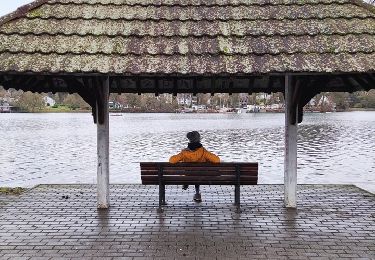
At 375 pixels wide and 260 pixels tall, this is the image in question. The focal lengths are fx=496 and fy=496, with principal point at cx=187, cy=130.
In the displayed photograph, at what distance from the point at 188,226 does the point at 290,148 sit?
8.99 feet

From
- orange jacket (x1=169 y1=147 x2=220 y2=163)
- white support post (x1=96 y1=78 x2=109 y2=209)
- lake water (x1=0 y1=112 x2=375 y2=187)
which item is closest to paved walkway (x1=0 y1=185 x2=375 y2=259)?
white support post (x1=96 y1=78 x2=109 y2=209)

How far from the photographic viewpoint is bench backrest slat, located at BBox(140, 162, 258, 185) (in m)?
9.38

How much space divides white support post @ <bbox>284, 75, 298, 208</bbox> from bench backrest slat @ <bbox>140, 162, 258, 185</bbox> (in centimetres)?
93

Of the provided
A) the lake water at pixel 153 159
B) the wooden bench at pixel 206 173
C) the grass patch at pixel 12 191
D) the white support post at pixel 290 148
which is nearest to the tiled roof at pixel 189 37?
the white support post at pixel 290 148

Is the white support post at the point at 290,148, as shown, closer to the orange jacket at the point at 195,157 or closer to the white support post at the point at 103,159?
the orange jacket at the point at 195,157

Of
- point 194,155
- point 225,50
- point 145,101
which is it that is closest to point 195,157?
point 194,155

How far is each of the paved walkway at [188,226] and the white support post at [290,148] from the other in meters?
0.31

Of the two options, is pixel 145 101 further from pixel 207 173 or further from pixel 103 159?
pixel 207 173

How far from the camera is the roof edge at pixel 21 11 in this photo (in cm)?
834

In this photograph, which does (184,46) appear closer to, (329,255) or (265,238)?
(265,238)

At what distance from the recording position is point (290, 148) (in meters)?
9.90

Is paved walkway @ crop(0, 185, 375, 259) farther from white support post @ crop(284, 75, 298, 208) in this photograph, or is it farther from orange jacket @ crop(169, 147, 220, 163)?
orange jacket @ crop(169, 147, 220, 163)

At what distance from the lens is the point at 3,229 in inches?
332

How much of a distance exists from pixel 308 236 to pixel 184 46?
365cm
